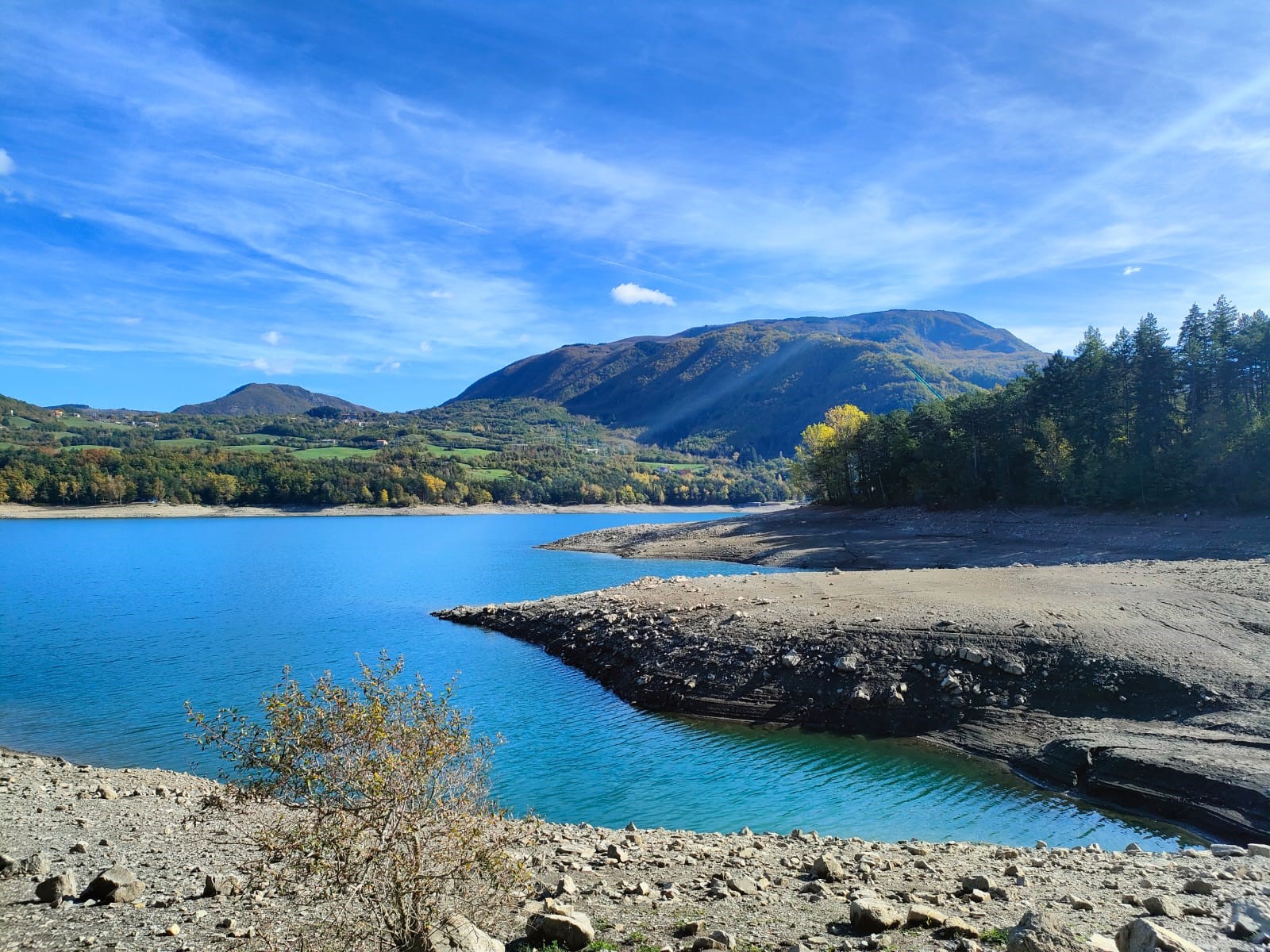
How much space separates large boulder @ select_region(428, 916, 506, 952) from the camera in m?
5.89

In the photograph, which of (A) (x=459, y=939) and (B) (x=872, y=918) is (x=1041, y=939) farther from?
(A) (x=459, y=939)

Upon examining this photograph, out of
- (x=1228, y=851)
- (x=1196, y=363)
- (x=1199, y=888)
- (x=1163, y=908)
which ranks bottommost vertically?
(x=1228, y=851)

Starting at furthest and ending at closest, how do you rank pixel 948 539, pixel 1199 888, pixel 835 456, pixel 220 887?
pixel 835 456
pixel 948 539
pixel 220 887
pixel 1199 888

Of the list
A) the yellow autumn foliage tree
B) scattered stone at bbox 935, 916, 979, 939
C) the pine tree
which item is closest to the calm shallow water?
scattered stone at bbox 935, 916, 979, 939

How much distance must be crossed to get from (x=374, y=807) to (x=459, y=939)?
4.79ft

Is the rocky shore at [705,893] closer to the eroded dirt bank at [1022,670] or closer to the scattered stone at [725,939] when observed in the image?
the scattered stone at [725,939]

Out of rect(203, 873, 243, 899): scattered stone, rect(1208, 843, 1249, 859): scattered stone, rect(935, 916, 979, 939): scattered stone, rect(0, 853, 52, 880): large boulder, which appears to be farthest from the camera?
rect(1208, 843, 1249, 859): scattered stone

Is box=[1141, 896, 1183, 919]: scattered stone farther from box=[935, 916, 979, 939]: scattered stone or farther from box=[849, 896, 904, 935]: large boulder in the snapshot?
box=[849, 896, 904, 935]: large boulder

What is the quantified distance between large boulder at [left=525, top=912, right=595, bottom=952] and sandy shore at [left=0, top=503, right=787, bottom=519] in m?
124

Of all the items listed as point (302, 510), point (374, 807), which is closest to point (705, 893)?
point (374, 807)

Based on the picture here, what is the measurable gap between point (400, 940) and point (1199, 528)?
46.2 m

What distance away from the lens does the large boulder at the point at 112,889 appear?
25.5 ft

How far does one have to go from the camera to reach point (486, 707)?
65.5 ft

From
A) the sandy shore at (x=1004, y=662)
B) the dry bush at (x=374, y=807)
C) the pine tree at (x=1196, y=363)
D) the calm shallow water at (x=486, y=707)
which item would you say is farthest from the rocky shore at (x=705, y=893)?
the pine tree at (x=1196, y=363)
